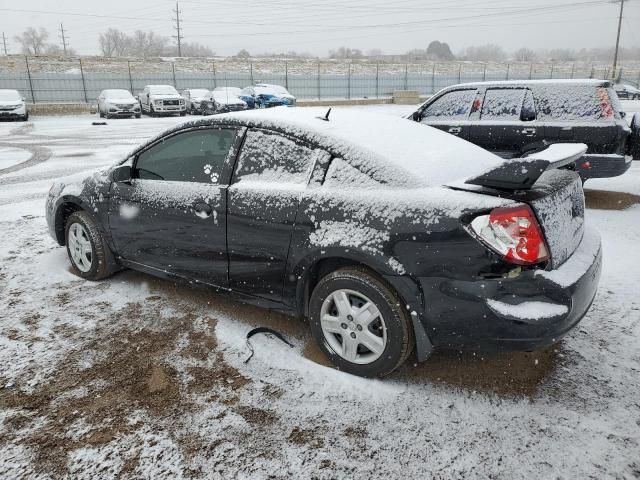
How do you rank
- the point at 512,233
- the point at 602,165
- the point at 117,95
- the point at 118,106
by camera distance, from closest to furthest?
1. the point at 512,233
2. the point at 602,165
3. the point at 118,106
4. the point at 117,95

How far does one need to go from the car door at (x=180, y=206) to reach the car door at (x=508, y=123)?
5040 mm

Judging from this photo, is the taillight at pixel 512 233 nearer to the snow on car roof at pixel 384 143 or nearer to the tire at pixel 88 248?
the snow on car roof at pixel 384 143

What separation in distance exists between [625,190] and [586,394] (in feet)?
21.7

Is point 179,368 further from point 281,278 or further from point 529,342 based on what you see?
point 529,342

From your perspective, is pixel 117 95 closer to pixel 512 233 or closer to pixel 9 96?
pixel 9 96

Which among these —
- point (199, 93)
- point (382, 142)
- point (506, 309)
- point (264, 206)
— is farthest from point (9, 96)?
point (506, 309)

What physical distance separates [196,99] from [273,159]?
27.1m

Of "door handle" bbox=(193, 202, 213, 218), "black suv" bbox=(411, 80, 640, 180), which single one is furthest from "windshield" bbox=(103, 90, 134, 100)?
"door handle" bbox=(193, 202, 213, 218)

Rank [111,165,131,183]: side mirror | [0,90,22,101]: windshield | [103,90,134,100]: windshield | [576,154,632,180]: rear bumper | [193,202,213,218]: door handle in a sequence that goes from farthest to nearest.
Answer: [103,90,134,100]: windshield, [0,90,22,101]: windshield, [576,154,632,180]: rear bumper, [111,165,131,183]: side mirror, [193,202,213,218]: door handle

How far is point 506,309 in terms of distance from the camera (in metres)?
→ 2.40

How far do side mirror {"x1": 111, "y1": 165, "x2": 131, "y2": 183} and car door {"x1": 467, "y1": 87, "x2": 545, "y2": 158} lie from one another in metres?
5.38

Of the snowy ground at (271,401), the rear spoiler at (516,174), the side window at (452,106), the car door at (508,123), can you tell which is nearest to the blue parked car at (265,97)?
the side window at (452,106)

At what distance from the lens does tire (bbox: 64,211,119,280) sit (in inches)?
165

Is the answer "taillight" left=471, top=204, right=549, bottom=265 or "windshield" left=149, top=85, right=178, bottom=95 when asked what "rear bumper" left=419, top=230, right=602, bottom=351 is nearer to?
"taillight" left=471, top=204, right=549, bottom=265
